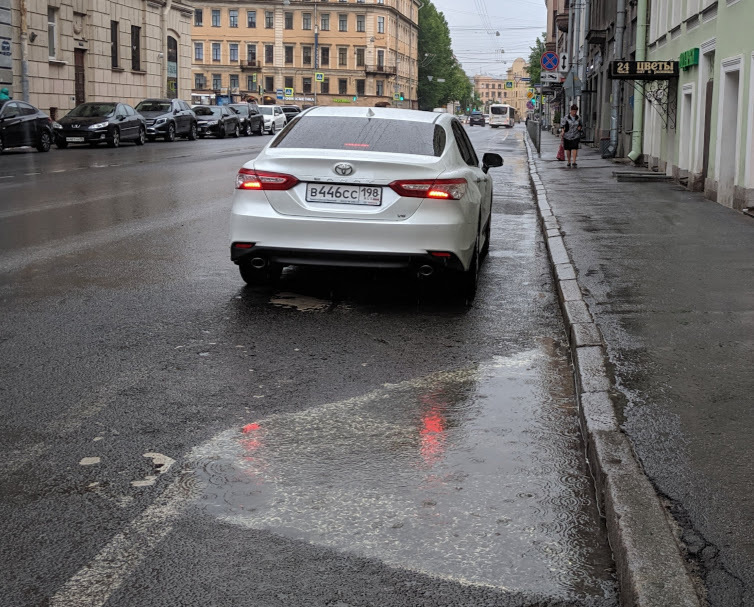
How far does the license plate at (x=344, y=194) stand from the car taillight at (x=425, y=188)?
6.0 inches

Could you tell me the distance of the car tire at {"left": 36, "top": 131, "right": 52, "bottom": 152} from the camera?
31898 mm

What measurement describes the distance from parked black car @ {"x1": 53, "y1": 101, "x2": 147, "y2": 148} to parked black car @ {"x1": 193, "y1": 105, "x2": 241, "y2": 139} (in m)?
9.58

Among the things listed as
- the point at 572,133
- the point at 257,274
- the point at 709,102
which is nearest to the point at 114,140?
the point at 572,133

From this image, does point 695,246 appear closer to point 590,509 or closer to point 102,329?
point 102,329

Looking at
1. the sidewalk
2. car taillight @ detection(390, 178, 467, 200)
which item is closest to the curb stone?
the sidewalk

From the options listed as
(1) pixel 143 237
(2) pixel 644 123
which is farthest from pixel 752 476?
(2) pixel 644 123

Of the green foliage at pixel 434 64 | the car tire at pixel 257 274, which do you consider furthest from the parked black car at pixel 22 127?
the green foliage at pixel 434 64

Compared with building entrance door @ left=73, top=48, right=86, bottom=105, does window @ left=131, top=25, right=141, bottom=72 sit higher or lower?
higher

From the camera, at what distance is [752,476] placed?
4.12m

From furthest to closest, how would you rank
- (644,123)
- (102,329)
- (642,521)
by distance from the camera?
(644,123)
(102,329)
(642,521)

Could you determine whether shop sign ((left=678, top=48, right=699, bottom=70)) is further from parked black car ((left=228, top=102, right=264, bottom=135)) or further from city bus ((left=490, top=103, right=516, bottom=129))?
city bus ((left=490, top=103, right=516, bottom=129))

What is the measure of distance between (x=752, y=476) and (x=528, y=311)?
4.17 meters

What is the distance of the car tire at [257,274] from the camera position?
8547 mm

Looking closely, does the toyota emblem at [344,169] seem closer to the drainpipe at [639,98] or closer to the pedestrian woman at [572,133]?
the pedestrian woman at [572,133]
